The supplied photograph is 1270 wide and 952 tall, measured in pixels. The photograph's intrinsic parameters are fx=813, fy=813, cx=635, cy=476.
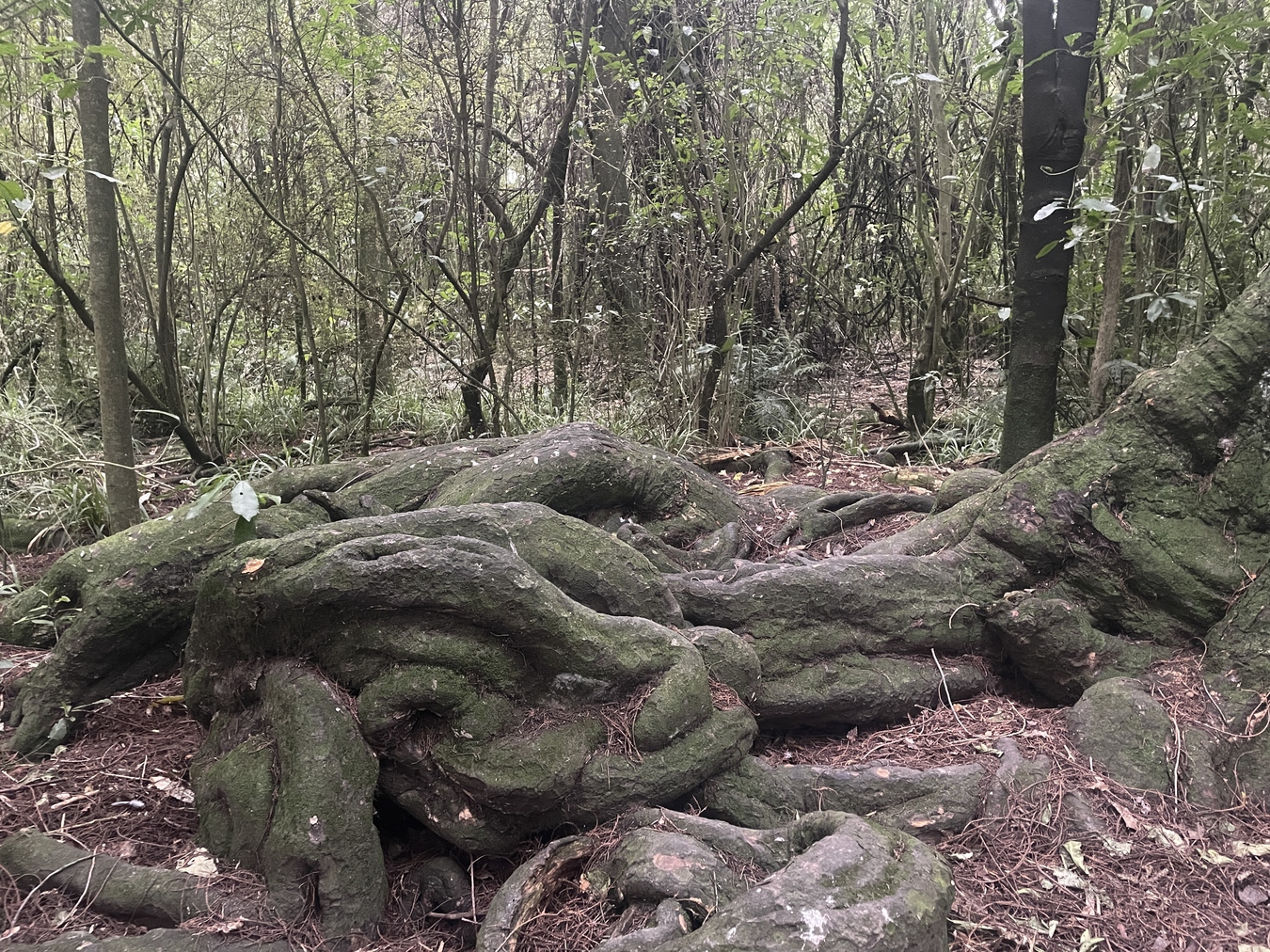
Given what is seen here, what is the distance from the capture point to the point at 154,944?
2258mm

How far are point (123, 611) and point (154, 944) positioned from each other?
62.2 inches

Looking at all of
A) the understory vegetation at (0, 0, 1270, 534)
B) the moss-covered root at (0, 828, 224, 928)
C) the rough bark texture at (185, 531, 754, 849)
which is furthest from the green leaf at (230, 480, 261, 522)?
the understory vegetation at (0, 0, 1270, 534)

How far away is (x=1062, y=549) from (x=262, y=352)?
271 inches

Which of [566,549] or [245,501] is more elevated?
[245,501]

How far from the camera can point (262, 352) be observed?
7594 mm

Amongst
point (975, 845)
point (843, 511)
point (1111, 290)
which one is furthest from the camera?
point (1111, 290)

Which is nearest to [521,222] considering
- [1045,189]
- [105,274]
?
[105,274]

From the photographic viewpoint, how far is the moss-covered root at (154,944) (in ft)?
7.29

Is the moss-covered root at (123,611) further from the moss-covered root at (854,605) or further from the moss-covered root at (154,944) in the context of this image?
the moss-covered root at (854,605)

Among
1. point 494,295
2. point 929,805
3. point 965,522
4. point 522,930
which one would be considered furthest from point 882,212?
point 522,930

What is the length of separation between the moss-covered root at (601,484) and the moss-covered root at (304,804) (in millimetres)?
1390

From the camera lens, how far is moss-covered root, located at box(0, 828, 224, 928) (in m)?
2.42

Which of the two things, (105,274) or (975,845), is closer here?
(975,845)

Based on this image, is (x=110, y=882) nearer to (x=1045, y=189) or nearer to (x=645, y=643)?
(x=645, y=643)
